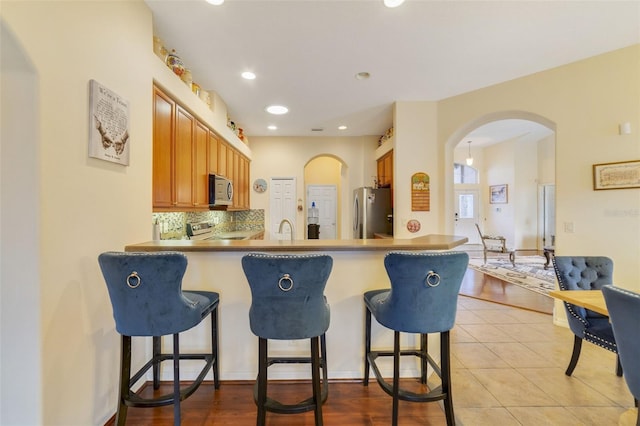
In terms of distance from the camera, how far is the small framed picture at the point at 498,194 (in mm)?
8008

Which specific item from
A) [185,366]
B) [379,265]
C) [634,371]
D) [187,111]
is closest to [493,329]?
[379,265]

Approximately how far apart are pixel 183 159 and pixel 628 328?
3178mm

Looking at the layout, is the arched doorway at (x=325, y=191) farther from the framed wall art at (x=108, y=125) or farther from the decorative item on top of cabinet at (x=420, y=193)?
the framed wall art at (x=108, y=125)

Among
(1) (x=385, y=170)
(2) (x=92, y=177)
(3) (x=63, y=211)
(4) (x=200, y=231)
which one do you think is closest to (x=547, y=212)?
(1) (x=385, y=170)

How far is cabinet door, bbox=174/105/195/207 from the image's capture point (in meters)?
2.60

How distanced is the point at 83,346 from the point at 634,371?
2551 millimetres

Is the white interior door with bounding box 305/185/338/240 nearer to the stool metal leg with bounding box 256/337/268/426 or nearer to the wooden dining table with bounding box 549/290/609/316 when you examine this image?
the wooden dining table with bounding box 549/290/609/316

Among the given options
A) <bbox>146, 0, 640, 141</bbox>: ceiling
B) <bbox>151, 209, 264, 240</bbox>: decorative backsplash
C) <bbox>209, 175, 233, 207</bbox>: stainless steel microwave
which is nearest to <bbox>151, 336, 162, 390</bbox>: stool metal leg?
<bbox>151, 209, 264, 240</bbox>: decorative backsplash

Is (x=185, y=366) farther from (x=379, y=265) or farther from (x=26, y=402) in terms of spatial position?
(x=379, y=265)

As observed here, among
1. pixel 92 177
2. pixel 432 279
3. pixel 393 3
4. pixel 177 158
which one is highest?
pixel 393 3

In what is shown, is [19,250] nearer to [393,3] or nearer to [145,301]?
[145,301]

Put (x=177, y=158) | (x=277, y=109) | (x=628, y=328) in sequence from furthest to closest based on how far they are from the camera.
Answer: (x=277, y=109) → (x=177, y=158) → (x=628, y=328)

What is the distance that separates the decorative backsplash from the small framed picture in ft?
22.6

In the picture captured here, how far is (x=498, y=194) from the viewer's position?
8.27 metres
